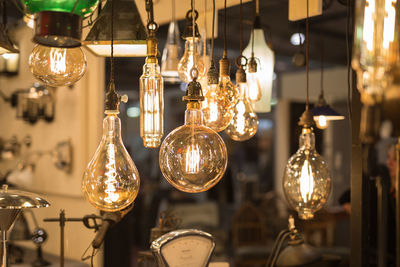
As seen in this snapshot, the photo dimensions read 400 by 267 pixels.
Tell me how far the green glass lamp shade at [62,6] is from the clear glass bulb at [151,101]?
0.41m

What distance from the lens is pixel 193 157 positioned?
1.58 metres

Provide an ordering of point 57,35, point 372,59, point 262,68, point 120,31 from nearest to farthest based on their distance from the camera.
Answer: point 372,59 < point 57,35 < point 120,31 < point 262,68

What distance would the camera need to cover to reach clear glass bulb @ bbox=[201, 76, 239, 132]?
6.41ft

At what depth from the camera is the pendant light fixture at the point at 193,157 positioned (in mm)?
1588

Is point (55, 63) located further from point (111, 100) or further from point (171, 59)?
point (171, 59)

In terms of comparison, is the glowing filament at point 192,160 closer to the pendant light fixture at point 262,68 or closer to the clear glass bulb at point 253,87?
the clear glass bulb at point 253,87

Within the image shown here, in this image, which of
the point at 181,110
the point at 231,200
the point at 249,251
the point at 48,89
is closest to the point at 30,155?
the point at 48,89

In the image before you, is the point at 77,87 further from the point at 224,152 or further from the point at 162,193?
the point at 162,193

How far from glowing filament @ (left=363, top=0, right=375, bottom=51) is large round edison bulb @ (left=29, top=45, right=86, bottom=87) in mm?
901

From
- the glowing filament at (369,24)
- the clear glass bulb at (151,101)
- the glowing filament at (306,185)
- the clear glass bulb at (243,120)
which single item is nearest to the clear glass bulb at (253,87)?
the clear glass bulb at (243,120)

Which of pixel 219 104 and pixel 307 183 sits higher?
pixel 219 104

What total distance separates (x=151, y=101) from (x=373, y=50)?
3.12 feet

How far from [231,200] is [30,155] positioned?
20.1ft

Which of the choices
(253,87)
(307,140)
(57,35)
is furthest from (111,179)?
(253,87)
